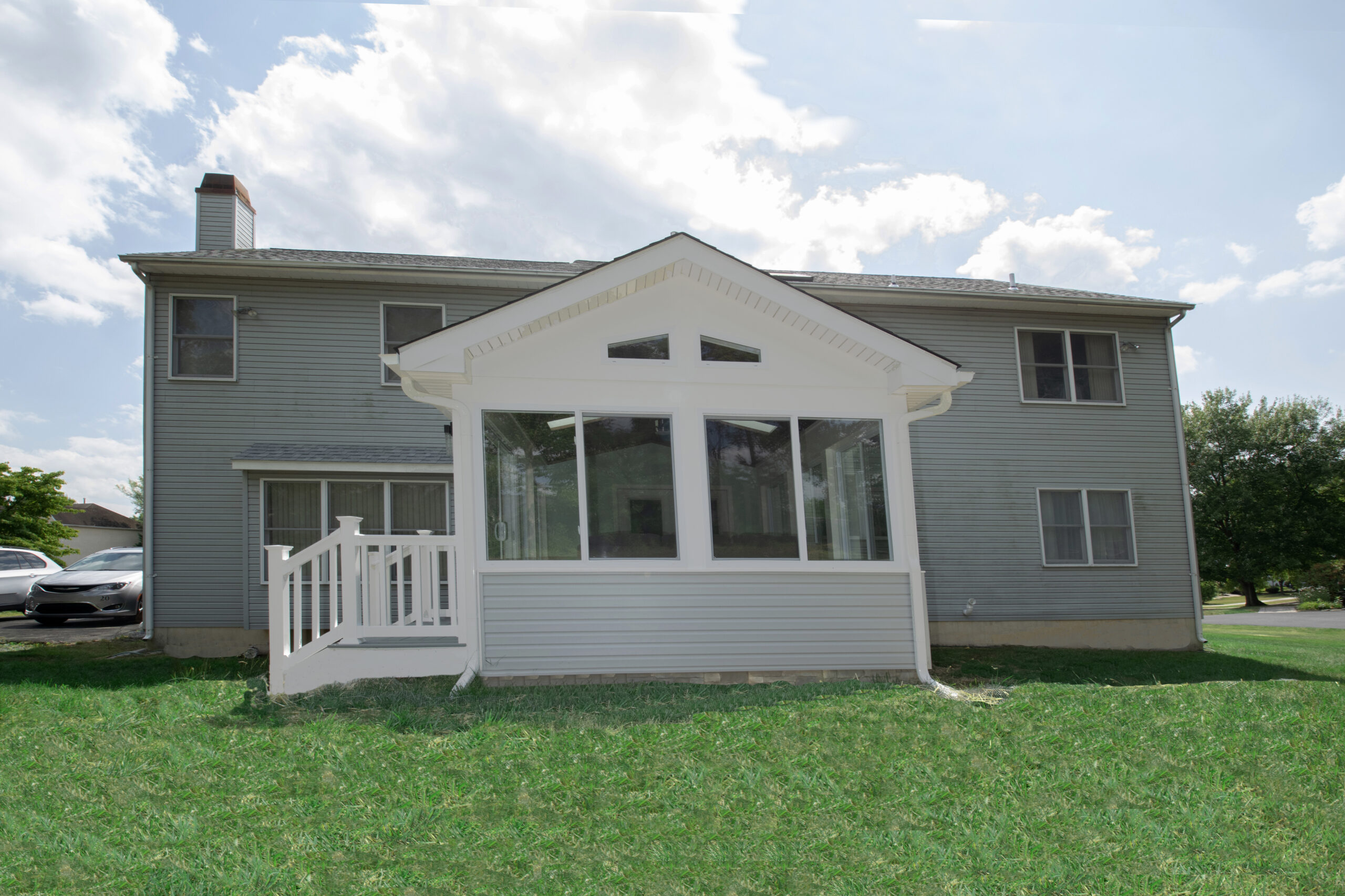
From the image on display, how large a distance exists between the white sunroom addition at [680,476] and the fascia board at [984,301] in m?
4.88

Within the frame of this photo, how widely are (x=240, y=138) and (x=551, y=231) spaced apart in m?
5.11

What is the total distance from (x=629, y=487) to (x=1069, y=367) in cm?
934

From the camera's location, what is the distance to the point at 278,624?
6.94 meters

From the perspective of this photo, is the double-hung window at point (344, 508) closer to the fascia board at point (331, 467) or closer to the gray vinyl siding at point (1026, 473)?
the fascia board at point (331, 467)

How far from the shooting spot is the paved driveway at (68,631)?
11.4 metres

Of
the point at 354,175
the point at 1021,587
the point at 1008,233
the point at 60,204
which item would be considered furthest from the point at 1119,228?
the point at 60,204

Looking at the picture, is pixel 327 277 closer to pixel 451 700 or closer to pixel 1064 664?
pixel 451 700

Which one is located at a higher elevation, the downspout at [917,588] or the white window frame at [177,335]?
the white window frame at [177,335]

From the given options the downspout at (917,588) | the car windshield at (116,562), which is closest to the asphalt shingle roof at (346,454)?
the car windshield at (116,562)

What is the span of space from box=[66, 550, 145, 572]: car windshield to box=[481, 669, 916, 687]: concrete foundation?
9872 millimetres

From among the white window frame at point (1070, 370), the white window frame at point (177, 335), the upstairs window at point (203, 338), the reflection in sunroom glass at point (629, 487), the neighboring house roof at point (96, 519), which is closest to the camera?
the reflection in sunroom glass at point (629, 487)

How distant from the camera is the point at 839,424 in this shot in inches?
314

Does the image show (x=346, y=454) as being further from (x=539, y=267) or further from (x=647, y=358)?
(x=647, y=358)

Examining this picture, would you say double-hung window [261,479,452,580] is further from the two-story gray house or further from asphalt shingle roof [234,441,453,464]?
asphalt shingle roof [234,441,453,464]
